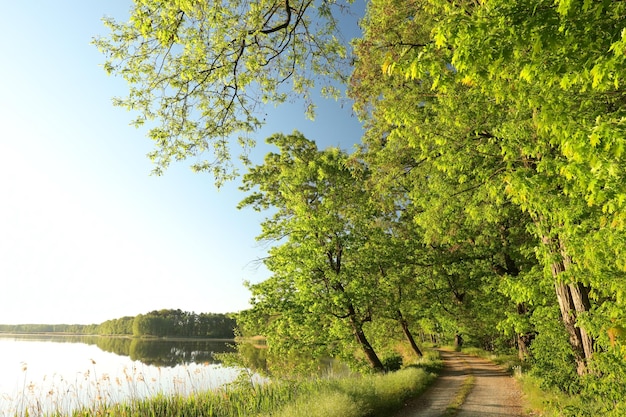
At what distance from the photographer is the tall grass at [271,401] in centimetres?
944

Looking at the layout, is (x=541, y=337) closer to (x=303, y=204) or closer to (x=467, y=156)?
(x=467, y=156)

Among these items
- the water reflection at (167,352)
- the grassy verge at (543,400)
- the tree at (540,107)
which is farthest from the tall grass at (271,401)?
the tree at (540,107)

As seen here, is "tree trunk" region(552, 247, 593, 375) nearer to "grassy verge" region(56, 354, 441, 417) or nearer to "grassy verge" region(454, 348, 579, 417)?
"grassy verge" region(454, 348, 579, 417)

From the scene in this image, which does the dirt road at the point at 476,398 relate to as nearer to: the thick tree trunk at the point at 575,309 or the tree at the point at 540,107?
the thick tree trunk at the point at 575,309

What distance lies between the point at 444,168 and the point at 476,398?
8.83m

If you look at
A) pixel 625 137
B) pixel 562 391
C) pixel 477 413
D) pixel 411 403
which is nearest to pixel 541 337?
pixel 562 391

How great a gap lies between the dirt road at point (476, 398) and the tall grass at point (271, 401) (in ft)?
2.31

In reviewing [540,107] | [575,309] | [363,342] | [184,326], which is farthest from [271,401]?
[184,326]

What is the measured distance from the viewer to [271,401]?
11.4 meters

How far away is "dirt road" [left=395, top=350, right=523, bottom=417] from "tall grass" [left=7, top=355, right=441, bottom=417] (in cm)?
70

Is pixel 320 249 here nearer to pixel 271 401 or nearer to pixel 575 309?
pixel 271 401

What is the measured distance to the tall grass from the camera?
31.0 feet

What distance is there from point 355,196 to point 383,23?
26.4ft

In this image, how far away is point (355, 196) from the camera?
1797 cm
